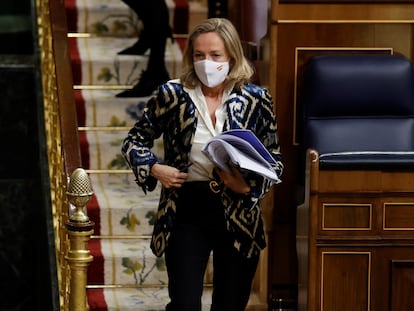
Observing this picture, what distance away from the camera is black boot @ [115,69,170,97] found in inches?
255

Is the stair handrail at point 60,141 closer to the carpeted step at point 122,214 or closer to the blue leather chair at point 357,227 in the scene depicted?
the carpeted step at point 122,214

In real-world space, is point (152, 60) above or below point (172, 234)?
above

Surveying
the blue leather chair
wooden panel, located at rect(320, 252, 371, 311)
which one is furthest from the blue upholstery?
wooden panel, located at rect(320, 252, 371, 311)

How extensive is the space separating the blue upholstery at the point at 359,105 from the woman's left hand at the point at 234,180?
1.35 meters

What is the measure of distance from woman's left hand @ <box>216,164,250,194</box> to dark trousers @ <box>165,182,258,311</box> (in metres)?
0.08

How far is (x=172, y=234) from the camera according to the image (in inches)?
164

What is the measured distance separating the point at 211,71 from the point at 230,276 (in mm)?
717

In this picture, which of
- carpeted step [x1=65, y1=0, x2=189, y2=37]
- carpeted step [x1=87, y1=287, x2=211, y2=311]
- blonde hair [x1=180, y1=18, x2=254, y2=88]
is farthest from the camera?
carpeted step [x1=65, y1=0, x2=189, y2=37]

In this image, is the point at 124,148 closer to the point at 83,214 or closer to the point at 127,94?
the point at 83,214

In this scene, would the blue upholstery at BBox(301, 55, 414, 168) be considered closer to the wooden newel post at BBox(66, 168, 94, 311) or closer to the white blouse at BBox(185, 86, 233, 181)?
the white blouse at BBox(185, 86, 233, 181)

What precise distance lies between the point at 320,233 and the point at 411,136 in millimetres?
1012


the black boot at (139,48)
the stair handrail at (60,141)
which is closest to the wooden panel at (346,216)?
the stair handrail at (60,141)

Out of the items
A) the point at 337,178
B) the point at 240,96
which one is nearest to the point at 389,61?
the point at 337,178

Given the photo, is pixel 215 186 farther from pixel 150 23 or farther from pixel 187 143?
pixel 150 23
